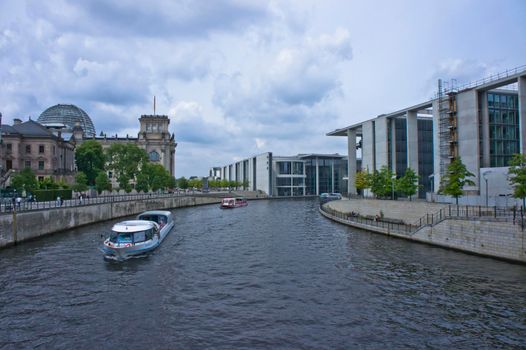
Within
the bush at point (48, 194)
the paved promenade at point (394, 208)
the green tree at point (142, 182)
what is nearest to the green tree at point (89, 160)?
the green tree at point (142, 182)

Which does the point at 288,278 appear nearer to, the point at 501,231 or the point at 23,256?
the point at 501,231

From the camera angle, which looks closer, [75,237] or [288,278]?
[288,278]

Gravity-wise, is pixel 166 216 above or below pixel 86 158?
below

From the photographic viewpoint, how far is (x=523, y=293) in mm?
25781

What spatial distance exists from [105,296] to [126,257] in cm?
1212

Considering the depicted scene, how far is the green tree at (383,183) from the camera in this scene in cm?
7688

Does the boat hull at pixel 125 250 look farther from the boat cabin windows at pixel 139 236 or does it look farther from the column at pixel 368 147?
the column at pixel 368 147

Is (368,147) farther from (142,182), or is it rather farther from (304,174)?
(304,174)

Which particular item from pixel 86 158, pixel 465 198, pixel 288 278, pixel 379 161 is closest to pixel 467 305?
pixel 288 278

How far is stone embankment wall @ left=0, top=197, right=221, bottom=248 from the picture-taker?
1711 inches

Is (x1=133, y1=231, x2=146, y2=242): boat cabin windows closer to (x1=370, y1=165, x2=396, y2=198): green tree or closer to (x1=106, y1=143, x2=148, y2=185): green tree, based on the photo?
(x1=370, y1=165, x2=396, y2=198): green tree

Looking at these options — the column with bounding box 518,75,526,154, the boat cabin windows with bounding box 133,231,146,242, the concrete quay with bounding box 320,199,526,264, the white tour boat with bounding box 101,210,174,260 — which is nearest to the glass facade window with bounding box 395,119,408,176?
the concrete quay with bounding box 320,199,526,264

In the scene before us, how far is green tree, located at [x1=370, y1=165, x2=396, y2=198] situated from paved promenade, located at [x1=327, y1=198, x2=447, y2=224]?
4.76 metres

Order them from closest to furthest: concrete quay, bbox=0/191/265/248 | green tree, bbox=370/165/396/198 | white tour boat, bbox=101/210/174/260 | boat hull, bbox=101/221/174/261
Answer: boat hull, bbox=101/221/174/261, white tour boat, bbox=101/210/174/260, concrete quay, bbox=0/191/265/248, green tree, bbox=370/165/396/198
